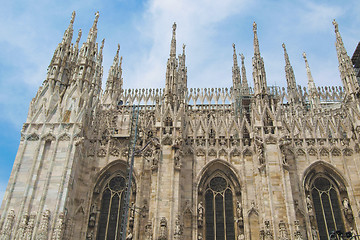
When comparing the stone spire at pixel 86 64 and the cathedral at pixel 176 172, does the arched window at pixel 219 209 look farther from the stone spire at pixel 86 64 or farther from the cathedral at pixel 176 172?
the stone spire at pixel 86 64

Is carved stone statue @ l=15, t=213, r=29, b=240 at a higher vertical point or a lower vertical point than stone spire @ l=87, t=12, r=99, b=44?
lower

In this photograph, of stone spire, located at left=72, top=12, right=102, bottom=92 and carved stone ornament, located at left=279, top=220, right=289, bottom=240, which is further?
stone spire, located at left=72, top=12, right=102, bottom=92

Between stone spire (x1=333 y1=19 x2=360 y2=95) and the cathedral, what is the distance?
0.32 feet

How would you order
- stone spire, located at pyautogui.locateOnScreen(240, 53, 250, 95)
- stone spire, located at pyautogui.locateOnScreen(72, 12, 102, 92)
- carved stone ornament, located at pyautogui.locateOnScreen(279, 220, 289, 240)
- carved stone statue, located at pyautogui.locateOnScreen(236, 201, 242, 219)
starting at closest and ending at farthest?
carved stone ornament, located at pyautogui.locateOnScreen(279, 220, 289, 240) → carved stone statue, located at pyautogui.locateOnScreen(236, 201, 242, 219) → stone spire, located at pyautogui.locateOnScreen(72, 12, 102, 92) → stone spire, located at pyautogui.locateOnScreen(240, 53, 250, 95)

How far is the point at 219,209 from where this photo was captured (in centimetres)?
1964

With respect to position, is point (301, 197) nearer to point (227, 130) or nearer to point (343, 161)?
point (343, 161)

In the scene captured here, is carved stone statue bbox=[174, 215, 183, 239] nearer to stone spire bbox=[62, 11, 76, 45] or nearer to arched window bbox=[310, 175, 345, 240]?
arched window bbox=[310, 175, 345, 240]

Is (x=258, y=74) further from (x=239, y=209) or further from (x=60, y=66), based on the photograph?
(x=60, y=66)

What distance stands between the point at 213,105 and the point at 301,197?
15.0m

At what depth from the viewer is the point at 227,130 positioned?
70.9 feet

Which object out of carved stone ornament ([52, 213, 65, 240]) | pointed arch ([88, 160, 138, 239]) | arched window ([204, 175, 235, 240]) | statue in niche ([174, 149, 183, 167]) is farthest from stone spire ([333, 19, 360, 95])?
carved stone ornament ([52, 213, 65, 240])

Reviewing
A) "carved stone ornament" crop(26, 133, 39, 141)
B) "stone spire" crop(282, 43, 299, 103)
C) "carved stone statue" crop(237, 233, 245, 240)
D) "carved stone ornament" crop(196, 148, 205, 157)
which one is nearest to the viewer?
"carved stone statue" crop(237, 233, 245, 240)

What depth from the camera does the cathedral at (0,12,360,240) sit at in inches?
703

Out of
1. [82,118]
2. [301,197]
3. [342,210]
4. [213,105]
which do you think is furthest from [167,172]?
[213,105]
